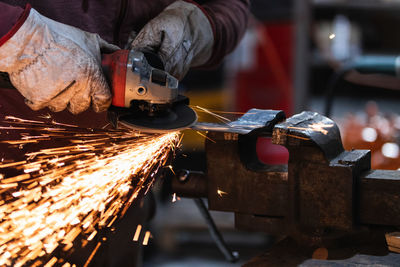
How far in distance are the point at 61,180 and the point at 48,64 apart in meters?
0.54

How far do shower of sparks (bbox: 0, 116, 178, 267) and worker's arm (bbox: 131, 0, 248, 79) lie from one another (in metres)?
0.31

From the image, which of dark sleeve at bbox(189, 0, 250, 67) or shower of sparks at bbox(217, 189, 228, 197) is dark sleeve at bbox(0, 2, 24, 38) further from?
dark sleeve at bbox(189, 0, 250, 67)

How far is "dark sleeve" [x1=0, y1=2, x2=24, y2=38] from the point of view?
4.87 feet

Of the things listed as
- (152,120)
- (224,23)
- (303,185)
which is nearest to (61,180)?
(152,120)

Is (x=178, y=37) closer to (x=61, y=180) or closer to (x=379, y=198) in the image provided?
(x=61, y=180)

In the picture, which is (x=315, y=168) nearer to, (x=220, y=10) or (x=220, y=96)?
(x=220, y=10)

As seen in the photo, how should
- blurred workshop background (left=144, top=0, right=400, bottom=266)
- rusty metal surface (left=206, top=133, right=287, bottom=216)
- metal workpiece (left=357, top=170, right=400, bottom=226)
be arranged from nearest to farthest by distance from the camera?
metal workpiece (left=357, top=170, right=400, bottom=226)
rusty metal surface (left=206, top=133, right=287, bottom=216)
blurred workshop background (left=144, top=0, right=400, bottom=266)

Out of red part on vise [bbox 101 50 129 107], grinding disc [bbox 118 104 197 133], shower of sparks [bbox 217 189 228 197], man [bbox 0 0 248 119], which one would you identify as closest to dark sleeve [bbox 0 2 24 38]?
man [bbox 0 0 248 119]

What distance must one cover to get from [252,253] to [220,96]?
2.42 meters

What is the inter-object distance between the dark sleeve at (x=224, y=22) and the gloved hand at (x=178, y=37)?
62 millimetres

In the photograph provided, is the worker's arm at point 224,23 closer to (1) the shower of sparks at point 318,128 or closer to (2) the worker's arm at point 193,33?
(2) the worker's arm at point 193,33

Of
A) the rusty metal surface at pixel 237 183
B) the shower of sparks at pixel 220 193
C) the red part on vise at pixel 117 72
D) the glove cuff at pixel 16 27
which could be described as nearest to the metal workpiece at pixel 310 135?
the rusty metal surface at pixel 237 183

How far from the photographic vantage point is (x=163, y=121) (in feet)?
5.36

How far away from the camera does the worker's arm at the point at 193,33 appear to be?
194 centimetres
